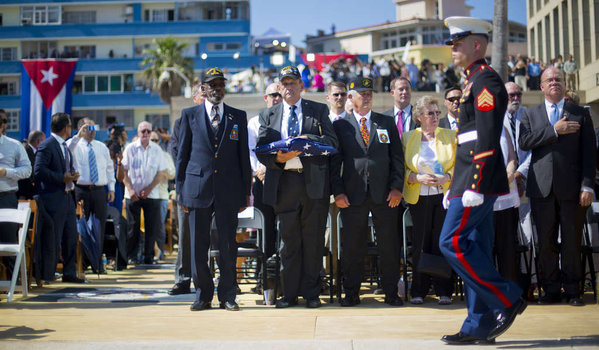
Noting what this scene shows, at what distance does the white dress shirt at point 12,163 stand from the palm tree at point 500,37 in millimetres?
12478

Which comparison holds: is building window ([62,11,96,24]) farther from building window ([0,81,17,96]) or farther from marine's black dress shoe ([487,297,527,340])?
marine's black dress shoe ([487,297,527,340])

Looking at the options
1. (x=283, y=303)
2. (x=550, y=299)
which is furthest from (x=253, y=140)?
(x=550, y=299)

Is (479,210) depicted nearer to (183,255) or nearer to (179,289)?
(183,255)

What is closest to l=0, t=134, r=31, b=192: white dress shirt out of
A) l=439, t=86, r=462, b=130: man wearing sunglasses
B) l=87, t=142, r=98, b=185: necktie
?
l=87, t=142, r=98, b=185: necktie

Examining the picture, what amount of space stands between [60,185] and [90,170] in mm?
1133

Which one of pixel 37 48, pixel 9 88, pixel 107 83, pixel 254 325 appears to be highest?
pixel 37 48

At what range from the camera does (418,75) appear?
30719 millimetres

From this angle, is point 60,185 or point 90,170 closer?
point 60,185

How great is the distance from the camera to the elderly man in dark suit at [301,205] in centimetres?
811

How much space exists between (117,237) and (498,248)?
22.5 feet

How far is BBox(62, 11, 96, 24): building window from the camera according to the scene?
229 feet

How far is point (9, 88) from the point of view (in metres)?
69.0

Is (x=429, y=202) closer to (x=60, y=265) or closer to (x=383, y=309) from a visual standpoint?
(x=383, y=309)

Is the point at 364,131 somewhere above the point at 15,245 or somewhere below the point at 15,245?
above
